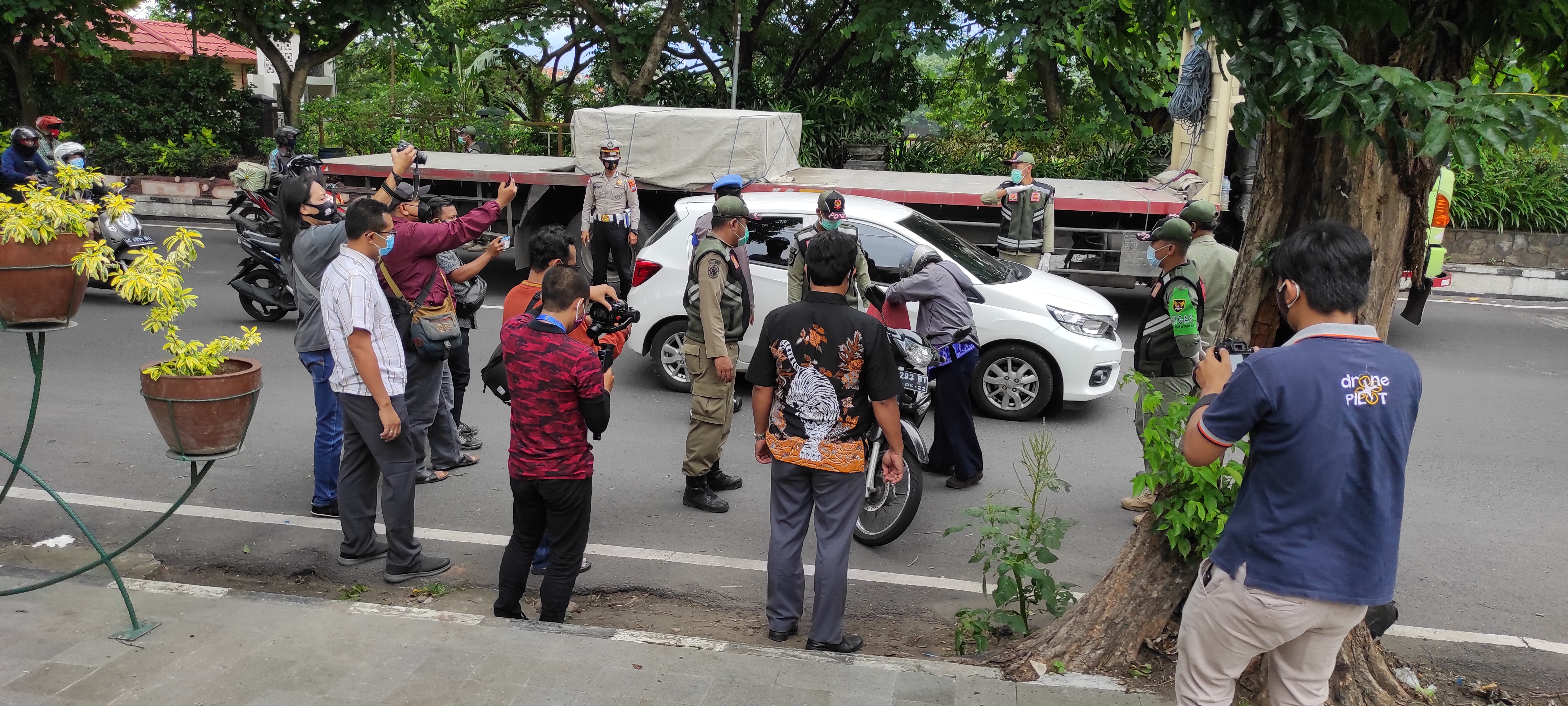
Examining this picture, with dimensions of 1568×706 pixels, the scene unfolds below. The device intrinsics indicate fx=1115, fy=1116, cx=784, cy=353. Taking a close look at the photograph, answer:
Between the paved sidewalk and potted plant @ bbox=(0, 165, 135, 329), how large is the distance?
3.85 feet

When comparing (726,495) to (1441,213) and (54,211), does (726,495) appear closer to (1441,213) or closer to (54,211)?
(54,211)

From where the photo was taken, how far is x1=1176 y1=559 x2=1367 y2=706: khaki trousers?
2879 mm

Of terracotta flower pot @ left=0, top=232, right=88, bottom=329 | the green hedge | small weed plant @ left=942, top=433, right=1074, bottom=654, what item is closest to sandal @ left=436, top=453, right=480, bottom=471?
terracotta flower pot @ left=0, top=232, right=88, bottom=329

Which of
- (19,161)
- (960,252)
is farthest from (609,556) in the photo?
(19,161)

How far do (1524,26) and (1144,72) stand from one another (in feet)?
50.0

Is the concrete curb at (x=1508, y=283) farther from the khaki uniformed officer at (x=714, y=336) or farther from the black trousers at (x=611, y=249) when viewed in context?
the khaki uniformed officer at (x=714, y=336)

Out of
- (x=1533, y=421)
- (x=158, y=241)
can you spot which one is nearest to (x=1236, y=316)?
(x=1533, y=421)

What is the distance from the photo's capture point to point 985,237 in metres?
11.8

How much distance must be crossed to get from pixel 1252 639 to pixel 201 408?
12.3ft

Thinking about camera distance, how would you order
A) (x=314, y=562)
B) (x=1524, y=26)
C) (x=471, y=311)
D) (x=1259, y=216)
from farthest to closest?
(x=471, y=311) → (x=314, y=562) → (x=1259, y=216) → (x=1524, y=26)

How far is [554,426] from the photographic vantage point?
14.0 feet

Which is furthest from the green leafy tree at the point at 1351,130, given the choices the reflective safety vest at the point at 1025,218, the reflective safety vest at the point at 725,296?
the reflective safety vest at the point at 1025,218

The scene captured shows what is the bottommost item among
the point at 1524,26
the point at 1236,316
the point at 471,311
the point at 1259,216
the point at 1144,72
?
the point at 471,311

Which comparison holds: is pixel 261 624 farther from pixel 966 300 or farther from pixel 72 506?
pixel 966 300
